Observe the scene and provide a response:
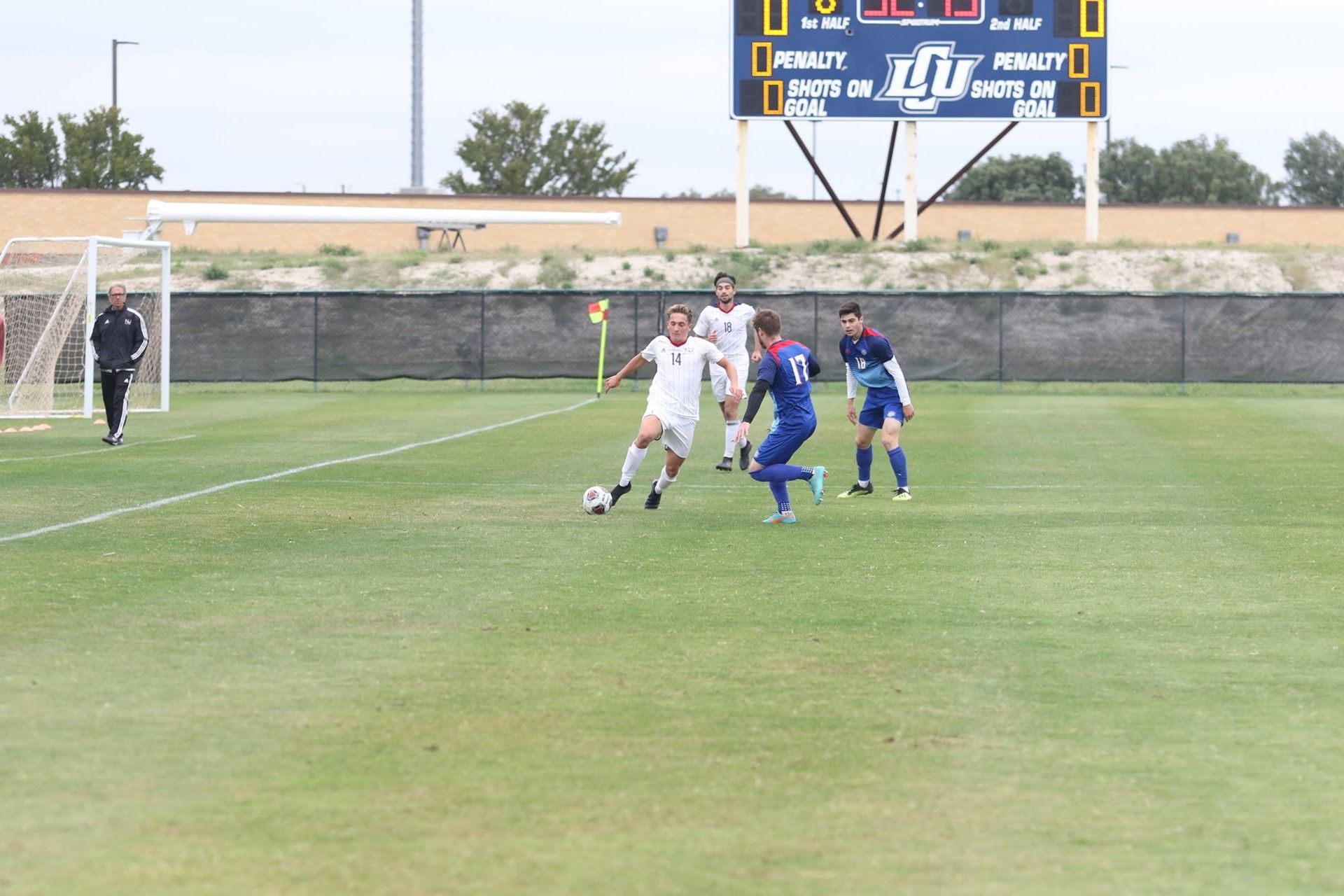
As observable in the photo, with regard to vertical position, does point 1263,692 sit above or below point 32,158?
below

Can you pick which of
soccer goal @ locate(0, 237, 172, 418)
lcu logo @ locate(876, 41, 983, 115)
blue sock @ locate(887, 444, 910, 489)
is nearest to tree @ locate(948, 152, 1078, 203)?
lcu logo @ locate(876, 41, 983, 115)

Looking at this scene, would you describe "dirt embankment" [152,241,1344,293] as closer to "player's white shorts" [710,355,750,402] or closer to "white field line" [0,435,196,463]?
"white field line" [0,435,196,463]

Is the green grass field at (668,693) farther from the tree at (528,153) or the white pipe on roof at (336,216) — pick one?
the tree at (528,153)

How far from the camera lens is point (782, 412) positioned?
43.3 ft

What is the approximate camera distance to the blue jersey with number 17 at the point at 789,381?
1302 centimetres

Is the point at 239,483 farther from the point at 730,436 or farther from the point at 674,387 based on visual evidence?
the point at 730,436

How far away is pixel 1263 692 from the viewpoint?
7.16m

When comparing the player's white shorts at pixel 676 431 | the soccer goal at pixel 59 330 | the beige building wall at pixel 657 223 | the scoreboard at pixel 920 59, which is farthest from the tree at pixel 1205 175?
the player's white shorts at pixel 676 431

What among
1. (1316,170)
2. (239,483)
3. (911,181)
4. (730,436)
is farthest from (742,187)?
(1316,170)

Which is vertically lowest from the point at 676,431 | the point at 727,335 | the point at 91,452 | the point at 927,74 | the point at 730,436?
the point at 91,452

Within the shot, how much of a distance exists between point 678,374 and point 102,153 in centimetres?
6133

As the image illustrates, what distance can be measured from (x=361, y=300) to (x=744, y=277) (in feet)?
46.8

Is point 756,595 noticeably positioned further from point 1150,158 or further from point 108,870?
point 1150,158

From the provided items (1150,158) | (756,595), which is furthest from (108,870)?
(1150,158)
